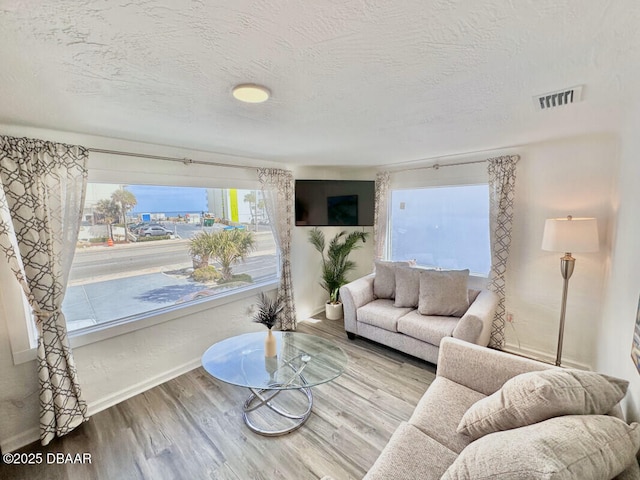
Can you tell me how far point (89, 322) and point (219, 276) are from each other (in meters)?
1.18

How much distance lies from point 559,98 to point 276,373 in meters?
2.55

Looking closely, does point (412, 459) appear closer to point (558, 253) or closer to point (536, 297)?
point (536, 297)

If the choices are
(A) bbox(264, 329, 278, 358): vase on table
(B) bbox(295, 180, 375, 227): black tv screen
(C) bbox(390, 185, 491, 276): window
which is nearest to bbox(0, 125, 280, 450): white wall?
(B) bbox(295, 180, 375, 227): black tv screen

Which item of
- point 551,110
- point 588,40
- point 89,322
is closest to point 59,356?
→ point 89,322

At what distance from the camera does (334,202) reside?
376 centimetres

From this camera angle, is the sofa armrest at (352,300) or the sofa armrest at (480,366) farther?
the sofa armrest at (352,300)

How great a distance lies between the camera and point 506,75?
1.26 m

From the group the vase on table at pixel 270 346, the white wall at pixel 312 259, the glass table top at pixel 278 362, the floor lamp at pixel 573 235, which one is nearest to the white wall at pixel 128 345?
the glass table top at pixel 278 362

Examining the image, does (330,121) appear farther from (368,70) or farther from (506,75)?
(506,75)

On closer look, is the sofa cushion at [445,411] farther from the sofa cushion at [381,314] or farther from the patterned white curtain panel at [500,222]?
the patterned white curtain panel at [500,222]

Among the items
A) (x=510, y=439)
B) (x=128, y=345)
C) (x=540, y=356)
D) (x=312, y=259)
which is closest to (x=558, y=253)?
(x=540, y=356)

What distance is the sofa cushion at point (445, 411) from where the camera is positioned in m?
1.30

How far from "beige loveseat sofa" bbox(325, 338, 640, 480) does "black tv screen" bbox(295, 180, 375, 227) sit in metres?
2.43

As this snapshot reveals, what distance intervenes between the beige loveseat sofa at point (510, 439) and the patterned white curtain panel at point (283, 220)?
218 centimetres
